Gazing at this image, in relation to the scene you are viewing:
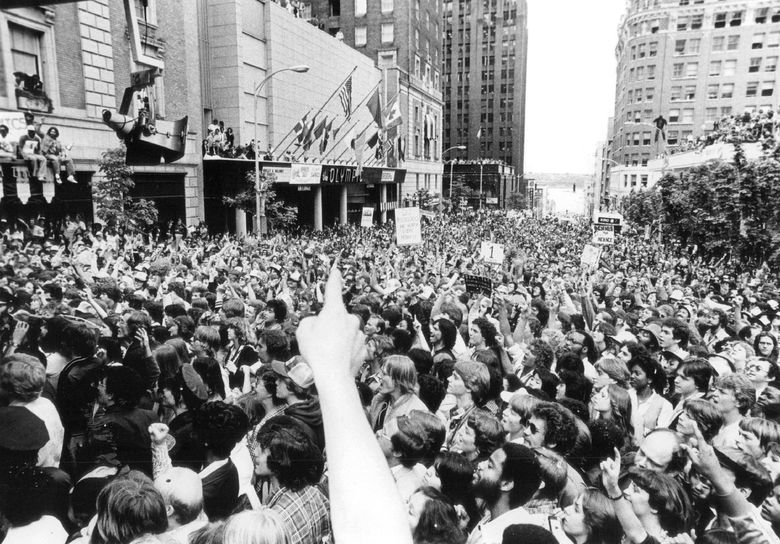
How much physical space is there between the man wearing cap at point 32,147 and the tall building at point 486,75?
104915 millimetres

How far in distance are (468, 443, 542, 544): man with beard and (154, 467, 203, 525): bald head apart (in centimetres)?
155

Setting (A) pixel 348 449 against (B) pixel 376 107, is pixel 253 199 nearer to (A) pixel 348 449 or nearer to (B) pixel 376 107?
(B) pixel 376 107

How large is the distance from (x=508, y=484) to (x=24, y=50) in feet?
40.5

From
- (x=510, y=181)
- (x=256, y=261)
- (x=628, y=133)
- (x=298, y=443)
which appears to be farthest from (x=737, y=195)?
(x=510, y=181)

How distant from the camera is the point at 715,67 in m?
77.1

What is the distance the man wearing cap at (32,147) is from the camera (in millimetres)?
8070

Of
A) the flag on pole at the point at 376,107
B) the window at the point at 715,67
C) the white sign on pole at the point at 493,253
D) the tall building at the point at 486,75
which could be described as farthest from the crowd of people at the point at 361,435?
the tall building at the point at 486,75

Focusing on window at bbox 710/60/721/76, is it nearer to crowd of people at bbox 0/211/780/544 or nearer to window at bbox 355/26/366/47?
window at bbox 355/26/366/47

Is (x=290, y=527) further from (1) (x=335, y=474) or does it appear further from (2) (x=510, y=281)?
(2) (x=510, y=281)

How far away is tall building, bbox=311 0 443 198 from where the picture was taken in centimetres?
5284

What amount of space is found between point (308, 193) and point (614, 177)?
68.2 m

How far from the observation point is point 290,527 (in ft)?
9.39

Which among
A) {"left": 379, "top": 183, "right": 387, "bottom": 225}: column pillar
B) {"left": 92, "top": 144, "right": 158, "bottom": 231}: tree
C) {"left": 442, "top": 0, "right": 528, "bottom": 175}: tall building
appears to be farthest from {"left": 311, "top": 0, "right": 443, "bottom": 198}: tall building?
{"left": 442, "top": 0, "right": 528, "bottom": 175}: tall building

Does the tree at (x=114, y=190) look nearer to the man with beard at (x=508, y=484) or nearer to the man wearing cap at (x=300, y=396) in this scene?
the man wearing cap at (x=300, y=396)
